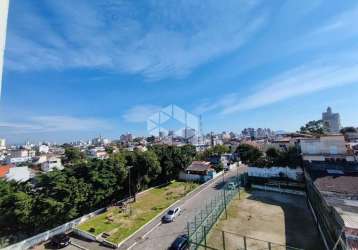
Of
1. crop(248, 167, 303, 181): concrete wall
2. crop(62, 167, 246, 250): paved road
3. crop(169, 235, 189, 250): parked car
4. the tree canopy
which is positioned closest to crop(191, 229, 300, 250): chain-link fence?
crop(169, 235, 189, 250): parked car

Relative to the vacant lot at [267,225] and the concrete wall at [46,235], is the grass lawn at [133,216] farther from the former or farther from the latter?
the vacant lot at [267,225]

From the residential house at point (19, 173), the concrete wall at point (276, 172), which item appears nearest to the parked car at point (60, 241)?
the residential house at point (19, 173)

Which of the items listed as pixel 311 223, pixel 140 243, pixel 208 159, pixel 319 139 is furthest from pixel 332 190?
pixel 208 159

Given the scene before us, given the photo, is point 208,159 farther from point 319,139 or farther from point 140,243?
point 140,243

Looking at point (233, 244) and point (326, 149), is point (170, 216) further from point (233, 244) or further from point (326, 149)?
point (326, 149)

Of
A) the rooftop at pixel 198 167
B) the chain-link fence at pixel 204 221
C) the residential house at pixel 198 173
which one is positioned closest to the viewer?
the chain-link fence at pixel 204 221

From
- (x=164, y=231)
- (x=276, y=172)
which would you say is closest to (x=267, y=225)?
(x=164, y=231)

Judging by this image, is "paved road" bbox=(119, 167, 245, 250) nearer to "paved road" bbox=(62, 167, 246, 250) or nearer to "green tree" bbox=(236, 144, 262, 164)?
"paved road" bbox=(62, 167, 246, 250)
